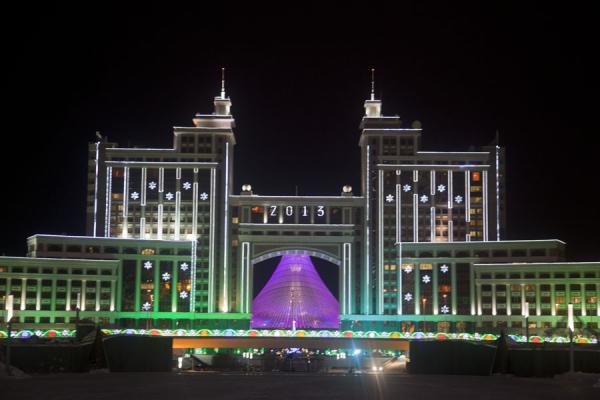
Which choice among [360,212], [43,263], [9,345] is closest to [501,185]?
[360,212]

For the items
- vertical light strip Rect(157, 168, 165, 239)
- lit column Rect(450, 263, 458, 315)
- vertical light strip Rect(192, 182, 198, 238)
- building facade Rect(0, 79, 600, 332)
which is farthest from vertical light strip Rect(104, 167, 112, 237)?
lit column Rect(450, 263, 458, 315)

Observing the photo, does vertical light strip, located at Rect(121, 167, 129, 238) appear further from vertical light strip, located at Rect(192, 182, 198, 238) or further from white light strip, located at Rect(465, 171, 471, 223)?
white light strip, located at Rect(465, 171, 471, 223)

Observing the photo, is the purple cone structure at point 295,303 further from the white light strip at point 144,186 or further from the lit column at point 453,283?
the white light strip at point 144,186

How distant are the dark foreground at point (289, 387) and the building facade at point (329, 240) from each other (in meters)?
94.0

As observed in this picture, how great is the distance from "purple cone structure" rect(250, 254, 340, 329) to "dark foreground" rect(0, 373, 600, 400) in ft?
337

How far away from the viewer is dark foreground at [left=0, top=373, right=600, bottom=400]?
1634 inches

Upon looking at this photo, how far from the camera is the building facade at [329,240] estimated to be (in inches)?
5876

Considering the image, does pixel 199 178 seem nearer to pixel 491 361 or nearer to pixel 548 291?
pixel 548 291

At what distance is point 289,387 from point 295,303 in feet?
387

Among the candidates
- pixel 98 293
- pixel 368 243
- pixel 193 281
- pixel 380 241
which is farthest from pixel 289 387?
pixel 380 241

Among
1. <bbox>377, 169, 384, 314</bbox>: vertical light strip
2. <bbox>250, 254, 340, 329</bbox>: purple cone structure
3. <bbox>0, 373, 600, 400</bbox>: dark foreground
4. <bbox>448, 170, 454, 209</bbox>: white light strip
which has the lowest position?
<bbox>0, 373, 600, 400</bbox>: dark foreground

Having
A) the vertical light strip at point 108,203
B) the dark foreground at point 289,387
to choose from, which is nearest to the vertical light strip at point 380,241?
the vertical light strip at point 108,203

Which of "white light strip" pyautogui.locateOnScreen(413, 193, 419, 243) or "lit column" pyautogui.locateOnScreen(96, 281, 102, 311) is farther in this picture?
"white light strip" pyautogui.locateOnScreen(413, 193, 419, 243)

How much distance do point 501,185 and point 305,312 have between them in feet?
132
